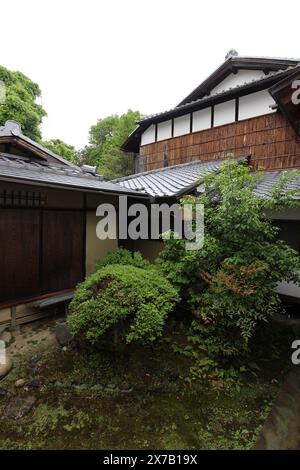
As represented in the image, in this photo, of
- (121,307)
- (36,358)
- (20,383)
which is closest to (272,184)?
(121,307)

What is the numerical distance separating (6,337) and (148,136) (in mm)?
12926

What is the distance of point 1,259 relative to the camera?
19.3 ft

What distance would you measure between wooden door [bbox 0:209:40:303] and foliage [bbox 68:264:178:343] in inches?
87.8

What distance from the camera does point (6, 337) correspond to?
5.66 meters

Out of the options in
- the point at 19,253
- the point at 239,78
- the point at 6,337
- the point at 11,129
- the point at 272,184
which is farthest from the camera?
the point at 239,78

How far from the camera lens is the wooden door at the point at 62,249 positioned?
677 centimetres

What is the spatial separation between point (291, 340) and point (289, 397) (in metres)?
2.15

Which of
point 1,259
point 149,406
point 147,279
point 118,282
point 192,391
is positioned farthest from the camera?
point 1,259

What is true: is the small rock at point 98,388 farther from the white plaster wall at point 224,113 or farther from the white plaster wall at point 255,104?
the white plaster wall at point 224,113

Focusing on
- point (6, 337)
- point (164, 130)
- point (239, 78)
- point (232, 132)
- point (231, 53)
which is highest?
point (231, 53)

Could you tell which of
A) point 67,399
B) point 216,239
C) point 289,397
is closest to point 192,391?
point 289,397

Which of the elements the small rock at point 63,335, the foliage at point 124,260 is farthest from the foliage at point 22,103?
the small rock at point 63,335

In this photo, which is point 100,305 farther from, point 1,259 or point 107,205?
point 107,205

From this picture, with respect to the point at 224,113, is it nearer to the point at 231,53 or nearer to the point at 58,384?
the point at 231,53
